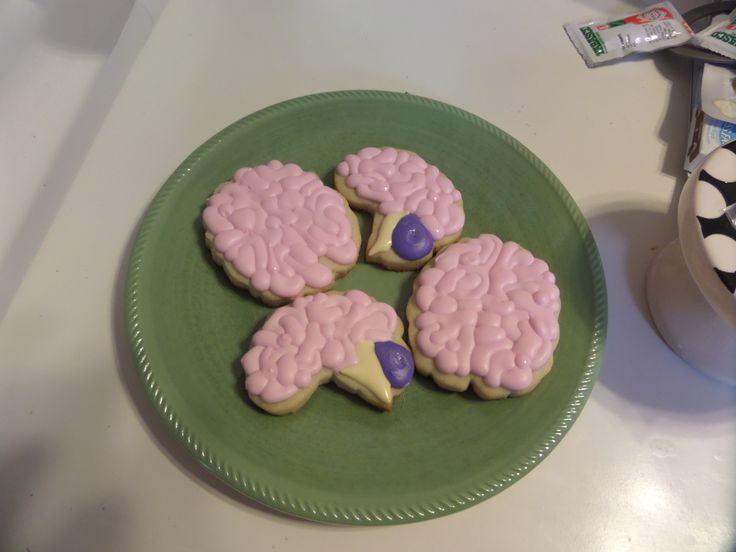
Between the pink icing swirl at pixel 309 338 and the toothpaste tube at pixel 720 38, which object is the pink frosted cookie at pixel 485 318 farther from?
the toothpaste tube at pixel 720 38

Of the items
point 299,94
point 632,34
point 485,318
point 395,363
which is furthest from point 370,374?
point 632,34

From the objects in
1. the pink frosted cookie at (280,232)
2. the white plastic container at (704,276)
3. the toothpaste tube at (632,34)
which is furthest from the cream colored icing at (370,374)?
the toothpaste tube at (632,34)

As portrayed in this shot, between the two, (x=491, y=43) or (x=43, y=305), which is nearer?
(x=43, y=305)

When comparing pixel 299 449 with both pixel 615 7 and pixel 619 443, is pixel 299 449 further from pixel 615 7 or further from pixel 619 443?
pixel 615 7

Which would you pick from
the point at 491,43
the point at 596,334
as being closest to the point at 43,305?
the point at 596,334

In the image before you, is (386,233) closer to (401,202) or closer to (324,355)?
(401,202)

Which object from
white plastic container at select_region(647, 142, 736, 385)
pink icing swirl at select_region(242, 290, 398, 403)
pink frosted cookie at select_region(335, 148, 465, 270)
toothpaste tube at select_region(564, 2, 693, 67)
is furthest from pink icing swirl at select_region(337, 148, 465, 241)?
toothpaste tube at select_region(564, 2, 693, 67)

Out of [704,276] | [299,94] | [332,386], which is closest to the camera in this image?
[704,276]
